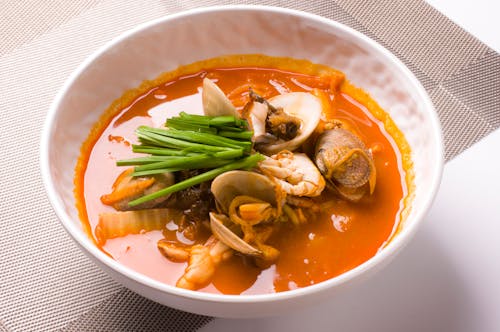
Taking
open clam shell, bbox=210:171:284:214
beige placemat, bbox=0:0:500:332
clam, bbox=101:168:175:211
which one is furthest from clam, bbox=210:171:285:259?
beige placemat, bbox=0:0:500:332

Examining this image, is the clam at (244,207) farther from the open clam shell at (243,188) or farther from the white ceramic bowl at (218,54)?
the white ceramic bowl at (218,54)

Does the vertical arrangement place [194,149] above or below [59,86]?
above

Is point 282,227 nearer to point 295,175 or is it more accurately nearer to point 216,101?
point 295,175

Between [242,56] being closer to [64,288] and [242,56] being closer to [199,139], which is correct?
[199,139]

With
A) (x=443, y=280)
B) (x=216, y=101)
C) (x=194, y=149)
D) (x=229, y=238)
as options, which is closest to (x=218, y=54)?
(x=216, y=101)

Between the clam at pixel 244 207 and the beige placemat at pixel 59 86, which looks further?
the beige placemat at pixel 59 86

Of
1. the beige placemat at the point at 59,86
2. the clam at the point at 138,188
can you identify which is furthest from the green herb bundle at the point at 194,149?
the beige placemat at the point at 59,86

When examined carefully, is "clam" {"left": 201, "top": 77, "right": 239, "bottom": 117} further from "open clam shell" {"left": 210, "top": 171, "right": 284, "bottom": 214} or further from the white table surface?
the white table surface
